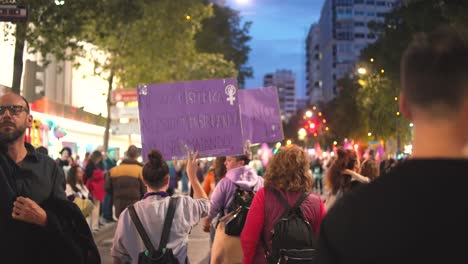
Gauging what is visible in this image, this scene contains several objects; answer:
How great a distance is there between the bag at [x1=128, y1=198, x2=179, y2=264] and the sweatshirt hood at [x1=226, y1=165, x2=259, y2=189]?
7.67ft

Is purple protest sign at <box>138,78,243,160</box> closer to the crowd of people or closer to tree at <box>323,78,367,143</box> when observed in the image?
the crowd of people

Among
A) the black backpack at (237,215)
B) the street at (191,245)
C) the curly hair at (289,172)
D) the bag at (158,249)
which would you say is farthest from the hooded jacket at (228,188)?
the street at (191,245)

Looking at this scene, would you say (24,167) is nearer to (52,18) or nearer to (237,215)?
(237,215)

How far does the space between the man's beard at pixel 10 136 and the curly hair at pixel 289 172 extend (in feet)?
7.94

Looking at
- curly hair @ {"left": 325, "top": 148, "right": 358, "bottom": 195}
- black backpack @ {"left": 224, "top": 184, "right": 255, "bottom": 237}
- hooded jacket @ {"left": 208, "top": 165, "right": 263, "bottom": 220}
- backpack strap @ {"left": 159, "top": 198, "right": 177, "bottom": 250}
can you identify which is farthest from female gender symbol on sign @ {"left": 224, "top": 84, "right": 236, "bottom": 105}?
backpack strap @ {"left": 159, "top": 198, "right": 177, "bottom": 250}

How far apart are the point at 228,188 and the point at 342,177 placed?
5.23 ft

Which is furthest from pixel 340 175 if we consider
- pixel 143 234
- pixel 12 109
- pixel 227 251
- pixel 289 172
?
pixel 12 109

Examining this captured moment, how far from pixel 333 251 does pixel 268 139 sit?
19.9 feet

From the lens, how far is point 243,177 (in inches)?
288

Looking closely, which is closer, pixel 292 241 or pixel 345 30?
pixel 292 241

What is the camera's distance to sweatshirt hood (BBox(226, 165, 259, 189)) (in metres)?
7.25

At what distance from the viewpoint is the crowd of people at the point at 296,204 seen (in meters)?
1.96

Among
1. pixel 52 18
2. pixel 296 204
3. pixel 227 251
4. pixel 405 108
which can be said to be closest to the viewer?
pixel 405 108

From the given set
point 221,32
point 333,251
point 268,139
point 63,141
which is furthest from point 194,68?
point 333,251
